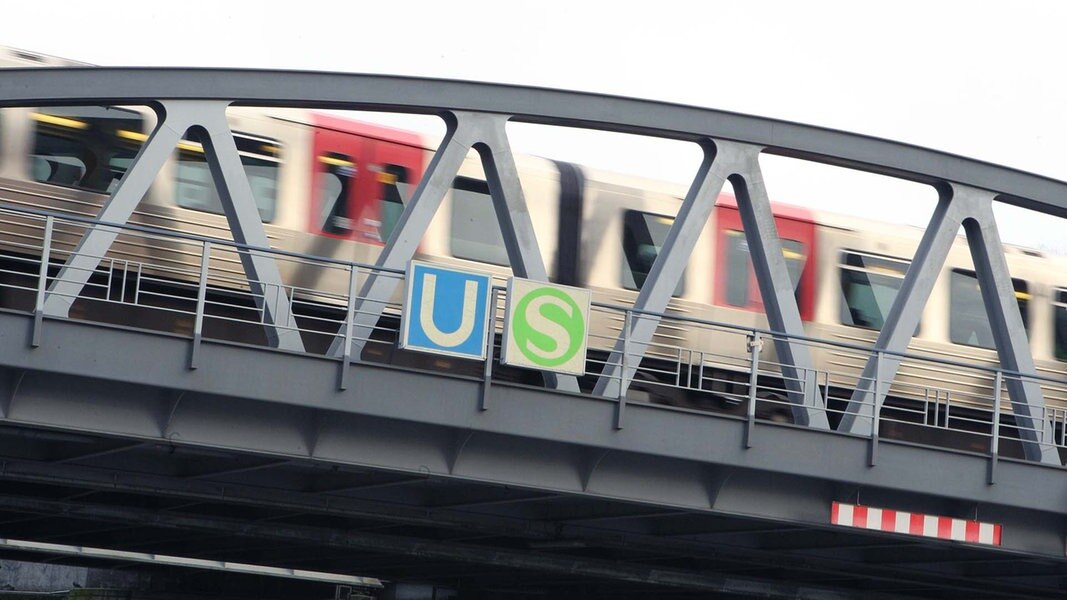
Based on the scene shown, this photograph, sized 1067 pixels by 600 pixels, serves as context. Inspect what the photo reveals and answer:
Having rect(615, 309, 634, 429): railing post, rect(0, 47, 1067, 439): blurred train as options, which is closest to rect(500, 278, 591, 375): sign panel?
rect(615, 309, 634, 429): railing post

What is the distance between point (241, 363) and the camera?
475 inches

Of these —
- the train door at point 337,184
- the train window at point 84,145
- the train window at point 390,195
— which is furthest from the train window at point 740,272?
the train window at point 84,145

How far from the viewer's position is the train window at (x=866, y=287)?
2122 cm

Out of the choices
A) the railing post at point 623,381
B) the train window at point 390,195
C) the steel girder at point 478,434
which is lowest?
the steel girder at point 478,434

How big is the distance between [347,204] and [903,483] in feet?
27.2

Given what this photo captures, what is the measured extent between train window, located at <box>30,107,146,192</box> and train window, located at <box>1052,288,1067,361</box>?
574 inches

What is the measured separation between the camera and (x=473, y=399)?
12.7m

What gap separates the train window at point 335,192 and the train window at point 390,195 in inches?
17.4

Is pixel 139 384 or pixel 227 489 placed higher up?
pixel 139 384

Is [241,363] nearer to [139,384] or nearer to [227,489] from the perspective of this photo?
[139,384]

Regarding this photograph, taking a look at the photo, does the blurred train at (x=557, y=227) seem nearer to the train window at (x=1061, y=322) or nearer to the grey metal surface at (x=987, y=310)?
the train window at (x=1061, y=322)

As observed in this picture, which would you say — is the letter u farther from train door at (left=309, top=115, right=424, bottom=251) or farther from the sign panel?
train door at (left=309, top=115, right=424, bottom=251)

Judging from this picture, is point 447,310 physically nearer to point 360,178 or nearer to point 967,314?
point 360,178

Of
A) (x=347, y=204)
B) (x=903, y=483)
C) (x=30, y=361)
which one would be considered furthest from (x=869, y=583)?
(x=30, y=361)
